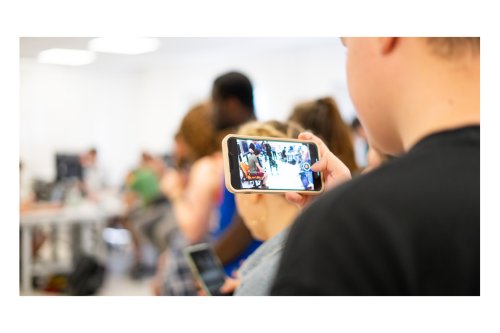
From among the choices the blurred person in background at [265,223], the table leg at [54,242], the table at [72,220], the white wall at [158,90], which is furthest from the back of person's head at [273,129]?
the white wall at [158,90]

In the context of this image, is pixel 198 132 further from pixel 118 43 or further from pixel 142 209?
pixel 142 209

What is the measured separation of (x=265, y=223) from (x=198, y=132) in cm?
75

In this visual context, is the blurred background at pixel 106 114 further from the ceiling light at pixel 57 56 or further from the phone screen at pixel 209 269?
the phone screen at pixel 209 269

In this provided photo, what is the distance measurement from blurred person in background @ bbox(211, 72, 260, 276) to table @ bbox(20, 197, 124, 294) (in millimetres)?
2235

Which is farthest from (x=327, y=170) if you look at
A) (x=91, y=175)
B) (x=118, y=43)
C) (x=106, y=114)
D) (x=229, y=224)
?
(x=106, y=114)

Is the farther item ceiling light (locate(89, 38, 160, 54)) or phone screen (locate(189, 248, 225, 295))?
ceiling light (locate(89, 38, 160, 54))

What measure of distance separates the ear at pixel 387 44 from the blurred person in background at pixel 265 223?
1.35 feet

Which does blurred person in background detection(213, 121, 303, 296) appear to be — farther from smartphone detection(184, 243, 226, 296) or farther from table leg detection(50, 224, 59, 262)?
table leg detection(50, 224, 59, 262)

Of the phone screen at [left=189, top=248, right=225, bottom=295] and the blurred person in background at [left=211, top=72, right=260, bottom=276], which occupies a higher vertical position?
the blurred person in background at [left=211, top=72, right=260, bottom=276]

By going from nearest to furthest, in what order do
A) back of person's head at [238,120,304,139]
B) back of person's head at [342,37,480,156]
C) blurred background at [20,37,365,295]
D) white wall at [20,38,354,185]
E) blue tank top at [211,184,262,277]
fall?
back of person's head at [342,37,480,156] → back of person's head at [238,120,304,139] → blue tank top at [211,184,262,277] → blurred background at [20,37,365,295] → white wall at [20,38,354,185]

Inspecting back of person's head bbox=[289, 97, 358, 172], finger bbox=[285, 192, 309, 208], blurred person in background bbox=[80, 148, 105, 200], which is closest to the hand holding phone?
finger bbox=[285, 192, 309, 208]

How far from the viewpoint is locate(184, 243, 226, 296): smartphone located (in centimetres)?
126

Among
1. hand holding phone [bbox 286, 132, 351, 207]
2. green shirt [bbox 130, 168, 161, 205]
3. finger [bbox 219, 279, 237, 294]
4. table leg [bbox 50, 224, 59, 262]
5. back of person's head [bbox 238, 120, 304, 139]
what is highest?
back of person's head [bbox 238, 120, 304, 139]
